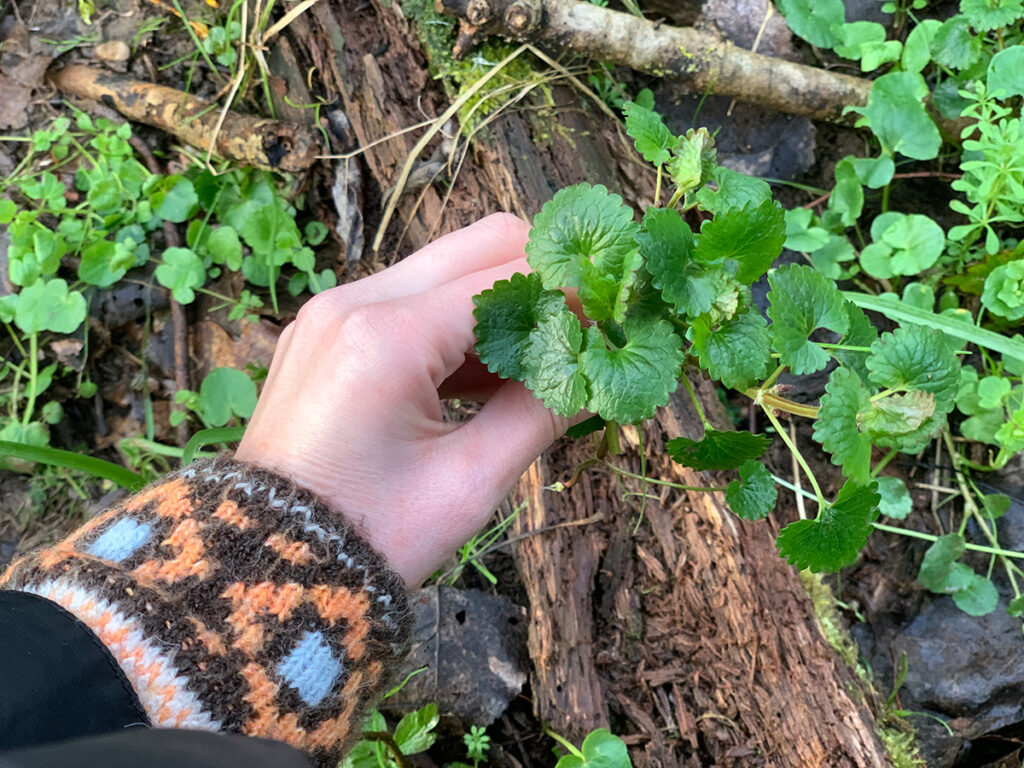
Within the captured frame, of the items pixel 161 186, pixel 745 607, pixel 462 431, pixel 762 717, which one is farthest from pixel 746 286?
pixel 161 186

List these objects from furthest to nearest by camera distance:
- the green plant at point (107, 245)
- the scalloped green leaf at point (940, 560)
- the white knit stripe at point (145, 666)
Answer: the green plant at point (107, 245) → the scalloped green leaf at point (940, 560) → the white knit stripe at point (145, 666)

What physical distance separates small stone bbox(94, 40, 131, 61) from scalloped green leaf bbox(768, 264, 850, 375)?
2768mm

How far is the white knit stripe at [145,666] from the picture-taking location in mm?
1137

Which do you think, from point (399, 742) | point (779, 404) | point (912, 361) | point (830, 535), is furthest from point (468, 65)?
point (399, 742)

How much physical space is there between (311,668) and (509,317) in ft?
2.39

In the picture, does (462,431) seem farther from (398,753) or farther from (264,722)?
(398,753)

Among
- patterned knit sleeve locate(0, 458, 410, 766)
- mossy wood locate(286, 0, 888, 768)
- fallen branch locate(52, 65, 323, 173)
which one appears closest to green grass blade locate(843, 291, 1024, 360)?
mossy wood locate(286, 0, 888, 768)

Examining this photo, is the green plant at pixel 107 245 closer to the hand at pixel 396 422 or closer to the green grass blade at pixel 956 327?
the hand at pixel 396 422

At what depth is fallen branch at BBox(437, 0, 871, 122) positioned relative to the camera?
2.15 m

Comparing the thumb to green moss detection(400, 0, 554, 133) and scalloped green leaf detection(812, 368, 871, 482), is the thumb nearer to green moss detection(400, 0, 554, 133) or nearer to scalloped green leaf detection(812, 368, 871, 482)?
scalloped green leaf detection(812, 368, 871, 482)

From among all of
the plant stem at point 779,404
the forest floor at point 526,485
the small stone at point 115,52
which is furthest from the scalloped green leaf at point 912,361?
the small stone at point 115,52

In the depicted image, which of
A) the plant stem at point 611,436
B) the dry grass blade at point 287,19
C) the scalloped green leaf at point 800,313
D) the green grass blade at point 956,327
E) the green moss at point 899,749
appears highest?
the dry grass blade at point 287,19

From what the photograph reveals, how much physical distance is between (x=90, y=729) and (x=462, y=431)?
30.6 inches

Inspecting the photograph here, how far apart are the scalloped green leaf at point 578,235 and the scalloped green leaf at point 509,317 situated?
0.06 metres
